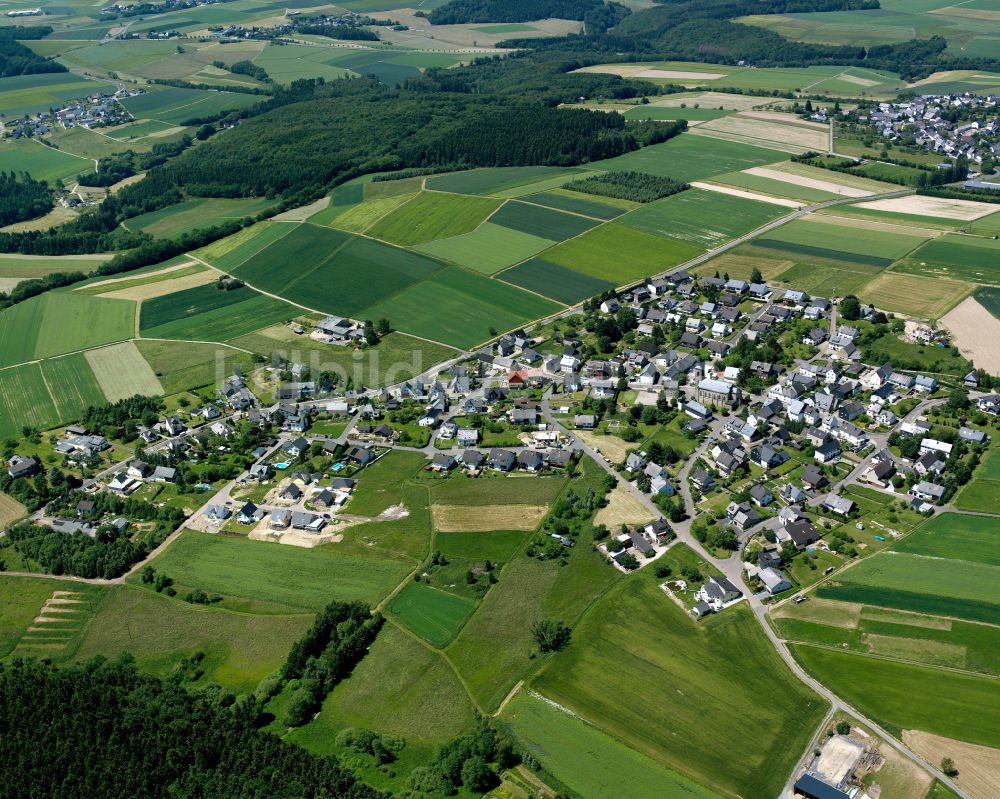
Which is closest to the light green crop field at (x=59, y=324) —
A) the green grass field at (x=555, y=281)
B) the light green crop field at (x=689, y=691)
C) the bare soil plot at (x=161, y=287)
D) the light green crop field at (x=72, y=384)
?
the bare soil plot at (x=161, y=287)

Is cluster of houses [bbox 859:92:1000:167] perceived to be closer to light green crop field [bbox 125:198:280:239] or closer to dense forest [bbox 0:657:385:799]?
light green crop field [bbox 125:198:280:239]

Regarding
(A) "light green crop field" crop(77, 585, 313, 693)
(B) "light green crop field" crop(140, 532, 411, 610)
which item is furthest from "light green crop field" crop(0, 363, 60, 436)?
(A) "light green crop field" crop(77, 585, 313, 693)

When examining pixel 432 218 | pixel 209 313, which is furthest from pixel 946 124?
pixel 209 313

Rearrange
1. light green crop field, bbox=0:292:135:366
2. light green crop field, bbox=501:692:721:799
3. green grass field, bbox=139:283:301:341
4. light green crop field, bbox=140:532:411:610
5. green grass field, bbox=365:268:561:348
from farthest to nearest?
green grass field, bbox=139:283:301:341 → light green crop field, bbox=0:292:135:366 → green grass field, bbox=365:268:561:348 → light green crop field, bbox=140:532:411:610 → light green crop field, bbox=501:692:721:799

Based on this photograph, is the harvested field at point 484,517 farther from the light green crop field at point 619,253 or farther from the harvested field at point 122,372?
the light green crop field at point 619,253

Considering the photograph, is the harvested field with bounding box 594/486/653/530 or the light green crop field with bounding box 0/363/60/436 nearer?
the harvested field with bounding box 594/486/653/530

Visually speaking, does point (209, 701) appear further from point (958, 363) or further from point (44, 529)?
point (958, 363)
